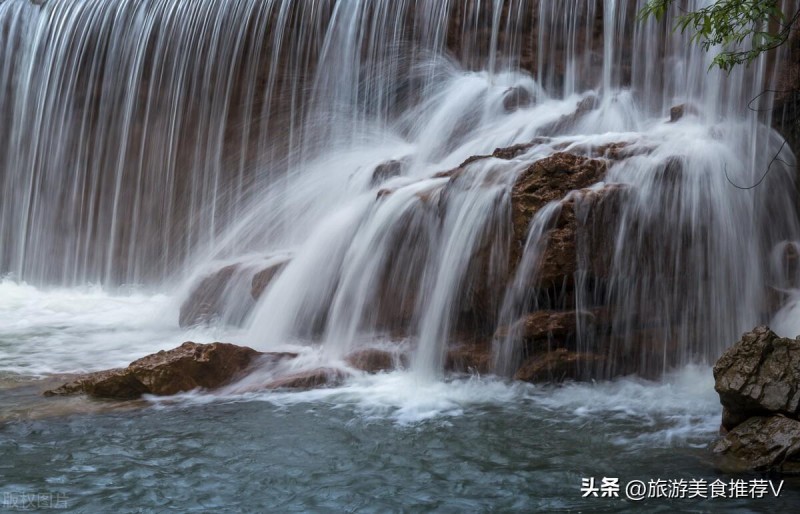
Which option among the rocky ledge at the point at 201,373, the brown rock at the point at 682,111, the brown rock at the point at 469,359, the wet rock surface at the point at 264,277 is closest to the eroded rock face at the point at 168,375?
the rocky ledge at the point at 201,373

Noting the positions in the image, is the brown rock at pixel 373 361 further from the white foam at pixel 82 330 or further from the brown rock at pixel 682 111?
the brown rock at pixel 682 111

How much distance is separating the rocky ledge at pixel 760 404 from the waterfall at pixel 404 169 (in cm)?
178

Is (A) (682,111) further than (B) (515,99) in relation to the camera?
No

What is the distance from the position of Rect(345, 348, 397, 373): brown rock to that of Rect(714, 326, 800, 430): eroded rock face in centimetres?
304

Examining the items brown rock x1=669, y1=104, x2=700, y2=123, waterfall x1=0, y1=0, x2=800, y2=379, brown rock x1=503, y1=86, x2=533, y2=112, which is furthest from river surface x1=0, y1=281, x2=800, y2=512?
brown rock x1=503, y1=86, x2=533, y2=112

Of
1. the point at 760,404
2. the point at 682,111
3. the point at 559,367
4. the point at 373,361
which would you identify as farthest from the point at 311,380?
the point at 682,111

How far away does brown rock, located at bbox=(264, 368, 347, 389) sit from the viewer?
24.1ft

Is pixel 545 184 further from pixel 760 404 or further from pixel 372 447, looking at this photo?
pixel 372 447

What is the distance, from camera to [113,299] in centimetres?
1425

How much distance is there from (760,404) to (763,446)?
0.30m

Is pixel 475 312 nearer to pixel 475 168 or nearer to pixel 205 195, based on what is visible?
pixel 475 168

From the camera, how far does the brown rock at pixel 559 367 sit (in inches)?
287

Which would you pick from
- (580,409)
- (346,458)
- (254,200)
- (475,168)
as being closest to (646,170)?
(475,168)

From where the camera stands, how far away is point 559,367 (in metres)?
7.28
